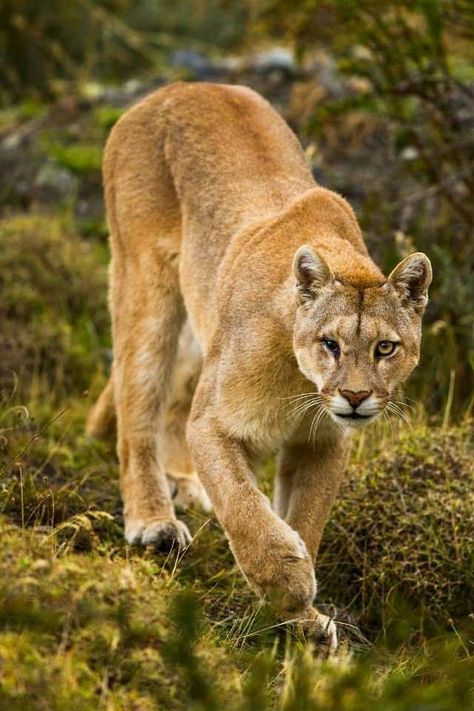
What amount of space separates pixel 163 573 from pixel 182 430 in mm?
2166

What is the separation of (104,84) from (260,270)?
329 inches

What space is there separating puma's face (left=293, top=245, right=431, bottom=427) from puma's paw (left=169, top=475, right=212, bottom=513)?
1.90m

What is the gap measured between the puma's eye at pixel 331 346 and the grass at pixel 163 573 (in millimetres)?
979

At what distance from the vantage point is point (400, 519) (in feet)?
18.4

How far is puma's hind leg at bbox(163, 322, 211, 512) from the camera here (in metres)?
6.53

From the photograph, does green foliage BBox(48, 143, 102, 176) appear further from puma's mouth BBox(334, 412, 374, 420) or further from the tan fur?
puma's mouth BBox(334, 412, 374, 420)

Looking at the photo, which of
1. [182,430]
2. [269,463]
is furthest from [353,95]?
[269,463]

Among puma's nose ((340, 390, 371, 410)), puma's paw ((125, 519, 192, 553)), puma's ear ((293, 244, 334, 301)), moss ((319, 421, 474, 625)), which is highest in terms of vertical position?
puma's ear ((293, 244, 334, 301))

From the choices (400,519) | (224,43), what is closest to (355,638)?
(400,519)

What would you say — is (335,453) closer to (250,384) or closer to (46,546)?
(250,384)

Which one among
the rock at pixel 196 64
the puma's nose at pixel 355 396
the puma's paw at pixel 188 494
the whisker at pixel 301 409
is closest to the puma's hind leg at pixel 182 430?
the puma's paw at pixel 188 494

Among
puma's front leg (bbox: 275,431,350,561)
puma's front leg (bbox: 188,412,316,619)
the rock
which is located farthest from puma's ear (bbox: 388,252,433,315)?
the rock

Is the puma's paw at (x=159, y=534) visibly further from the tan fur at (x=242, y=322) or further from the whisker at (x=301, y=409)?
the whisker at (x=301, y=409)

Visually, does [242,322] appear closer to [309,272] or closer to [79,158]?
[309,272]
